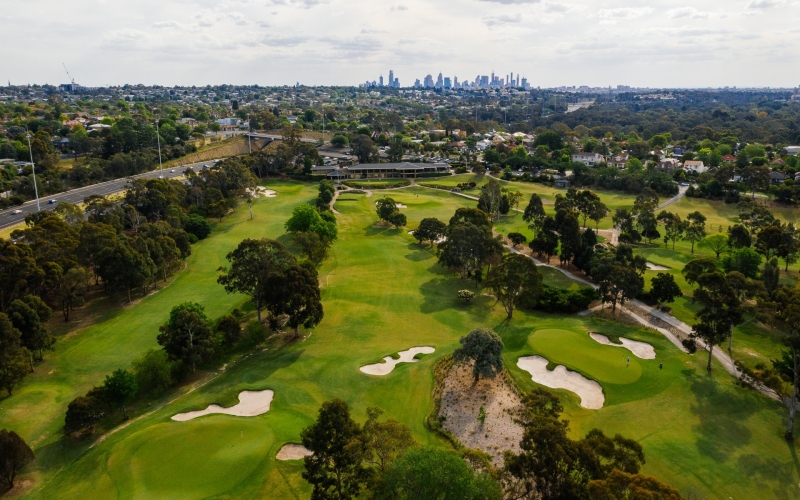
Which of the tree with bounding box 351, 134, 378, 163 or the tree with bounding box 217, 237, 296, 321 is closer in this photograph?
the tree with bounding box 217, 237, 296, 321

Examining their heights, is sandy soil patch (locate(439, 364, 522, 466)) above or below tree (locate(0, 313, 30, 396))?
below

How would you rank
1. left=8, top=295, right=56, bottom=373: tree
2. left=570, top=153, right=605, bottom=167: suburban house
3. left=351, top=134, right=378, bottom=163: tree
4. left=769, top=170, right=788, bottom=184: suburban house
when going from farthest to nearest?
left=351, top=134, right=378, bottom=163: tree, left=570, top=153, right=605, bottom=167: suburban house, left=769, top=170, right=788, bottom=184: suburban house, left=8, top=295, right=56, bottom=373: tree

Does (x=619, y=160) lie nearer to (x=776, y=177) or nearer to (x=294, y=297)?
(x=776, y=177)

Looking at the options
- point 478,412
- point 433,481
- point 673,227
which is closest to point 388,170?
point 673,227

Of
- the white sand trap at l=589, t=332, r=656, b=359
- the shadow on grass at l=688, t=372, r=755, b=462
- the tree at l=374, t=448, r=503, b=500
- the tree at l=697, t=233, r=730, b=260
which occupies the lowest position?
the white sand trap at l=589, t=332, r=656, b=359

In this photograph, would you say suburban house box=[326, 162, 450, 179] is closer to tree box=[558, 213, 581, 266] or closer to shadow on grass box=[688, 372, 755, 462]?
tree box=[558, 213, 581, 266]

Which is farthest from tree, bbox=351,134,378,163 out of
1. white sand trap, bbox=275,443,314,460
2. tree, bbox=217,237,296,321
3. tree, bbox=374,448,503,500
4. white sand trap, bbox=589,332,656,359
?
tree, bbox=374,448,503,500

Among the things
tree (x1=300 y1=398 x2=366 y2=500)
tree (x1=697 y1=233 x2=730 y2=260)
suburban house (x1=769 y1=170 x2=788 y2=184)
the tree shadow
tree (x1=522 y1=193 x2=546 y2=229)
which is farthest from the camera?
suburban house (x1=769 y1=170 x2=788 y2=184)
